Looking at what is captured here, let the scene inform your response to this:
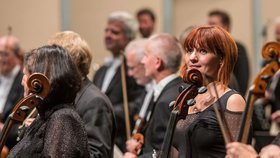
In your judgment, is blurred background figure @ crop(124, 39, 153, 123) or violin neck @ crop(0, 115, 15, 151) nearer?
violin neck @ crop(0, 115, 15, 151)

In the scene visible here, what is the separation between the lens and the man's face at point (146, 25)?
7.60 meters

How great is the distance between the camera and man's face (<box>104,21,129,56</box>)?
20.4 feet

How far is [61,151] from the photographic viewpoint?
3.30 metres

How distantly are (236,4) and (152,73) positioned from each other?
155 inches

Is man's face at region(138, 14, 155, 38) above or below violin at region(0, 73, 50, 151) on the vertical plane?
below

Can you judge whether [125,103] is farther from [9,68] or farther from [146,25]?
[146,25]

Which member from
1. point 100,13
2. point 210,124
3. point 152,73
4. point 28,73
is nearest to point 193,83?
point 210,124

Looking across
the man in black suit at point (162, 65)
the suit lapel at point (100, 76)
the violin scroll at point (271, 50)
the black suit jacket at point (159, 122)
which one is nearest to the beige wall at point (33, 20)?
the suit lapel at point (100, 76)

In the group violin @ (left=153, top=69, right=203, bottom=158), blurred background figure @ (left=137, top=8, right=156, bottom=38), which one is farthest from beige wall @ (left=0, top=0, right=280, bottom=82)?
violin @ (left=153, top=69, right=203, bottom=158)

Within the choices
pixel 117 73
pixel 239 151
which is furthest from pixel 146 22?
pixel 239 151

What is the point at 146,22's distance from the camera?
7.71m

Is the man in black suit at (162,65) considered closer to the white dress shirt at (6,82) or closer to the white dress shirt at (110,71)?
the white dress shirt at (110,71)

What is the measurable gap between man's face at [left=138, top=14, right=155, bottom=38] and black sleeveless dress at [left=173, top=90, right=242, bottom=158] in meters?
4.09

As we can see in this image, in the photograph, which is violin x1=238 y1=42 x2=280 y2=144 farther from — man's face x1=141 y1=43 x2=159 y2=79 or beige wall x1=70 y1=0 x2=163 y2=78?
beige wall x1=70 y1=0 x2=163 y2=78
